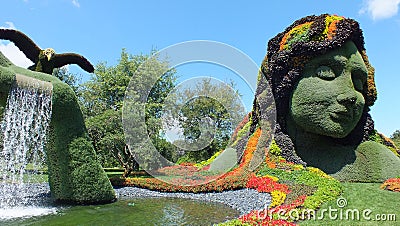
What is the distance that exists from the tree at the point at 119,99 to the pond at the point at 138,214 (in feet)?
24.4

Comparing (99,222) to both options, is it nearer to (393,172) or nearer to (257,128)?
(257,128)

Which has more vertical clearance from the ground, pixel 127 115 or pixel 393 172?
pixel 127 115

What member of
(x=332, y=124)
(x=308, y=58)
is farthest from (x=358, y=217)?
(x=308, y=58)

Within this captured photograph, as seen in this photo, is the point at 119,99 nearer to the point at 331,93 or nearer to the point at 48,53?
the point at 48,53

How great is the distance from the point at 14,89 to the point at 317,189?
806 centimetres

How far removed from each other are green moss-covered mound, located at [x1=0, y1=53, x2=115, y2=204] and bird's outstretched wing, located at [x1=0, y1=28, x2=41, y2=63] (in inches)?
45.2

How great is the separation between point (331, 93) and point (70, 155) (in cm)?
825

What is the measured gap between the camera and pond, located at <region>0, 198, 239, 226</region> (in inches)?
277

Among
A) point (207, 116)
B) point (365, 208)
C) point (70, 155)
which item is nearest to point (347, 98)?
point (365, 208)

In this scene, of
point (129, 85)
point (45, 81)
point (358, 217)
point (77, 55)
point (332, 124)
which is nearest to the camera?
point (358, 217)

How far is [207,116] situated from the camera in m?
25.1

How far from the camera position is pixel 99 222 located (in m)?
7.03

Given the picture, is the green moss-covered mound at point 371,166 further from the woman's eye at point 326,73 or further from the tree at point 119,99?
the tree at point 119,99

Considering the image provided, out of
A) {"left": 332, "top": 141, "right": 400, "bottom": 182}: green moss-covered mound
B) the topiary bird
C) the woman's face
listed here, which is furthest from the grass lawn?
the topiary bird
